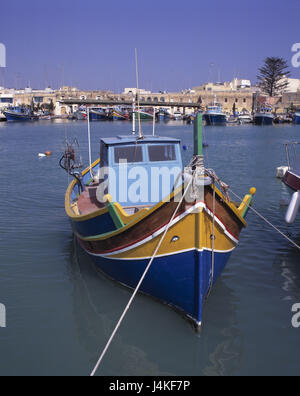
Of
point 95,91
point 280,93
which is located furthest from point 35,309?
point 95,91

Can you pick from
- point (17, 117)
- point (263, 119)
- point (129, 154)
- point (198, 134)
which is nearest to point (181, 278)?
point (198, 134)

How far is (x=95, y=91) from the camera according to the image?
128 metres

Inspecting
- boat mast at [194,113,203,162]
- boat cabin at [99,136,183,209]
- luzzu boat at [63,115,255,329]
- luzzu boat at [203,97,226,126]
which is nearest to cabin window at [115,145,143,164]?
boat cabin at [99,136,183,209]

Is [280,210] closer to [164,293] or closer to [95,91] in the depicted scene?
[164,293]

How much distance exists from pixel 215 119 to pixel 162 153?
68862 mm

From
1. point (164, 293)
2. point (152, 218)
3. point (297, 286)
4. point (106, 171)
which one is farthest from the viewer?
point (106, 171)

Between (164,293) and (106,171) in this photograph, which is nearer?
(164,293)

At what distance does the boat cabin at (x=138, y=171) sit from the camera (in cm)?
957

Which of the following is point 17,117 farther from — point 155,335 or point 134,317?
point 155,335

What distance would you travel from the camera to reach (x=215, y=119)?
7569 centimetres

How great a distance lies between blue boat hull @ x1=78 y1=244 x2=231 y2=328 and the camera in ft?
22.3

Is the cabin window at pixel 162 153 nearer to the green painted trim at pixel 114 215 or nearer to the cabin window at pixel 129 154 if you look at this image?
the cabin window at pixel 129 154

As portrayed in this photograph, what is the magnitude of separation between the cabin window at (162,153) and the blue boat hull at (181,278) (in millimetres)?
3260
